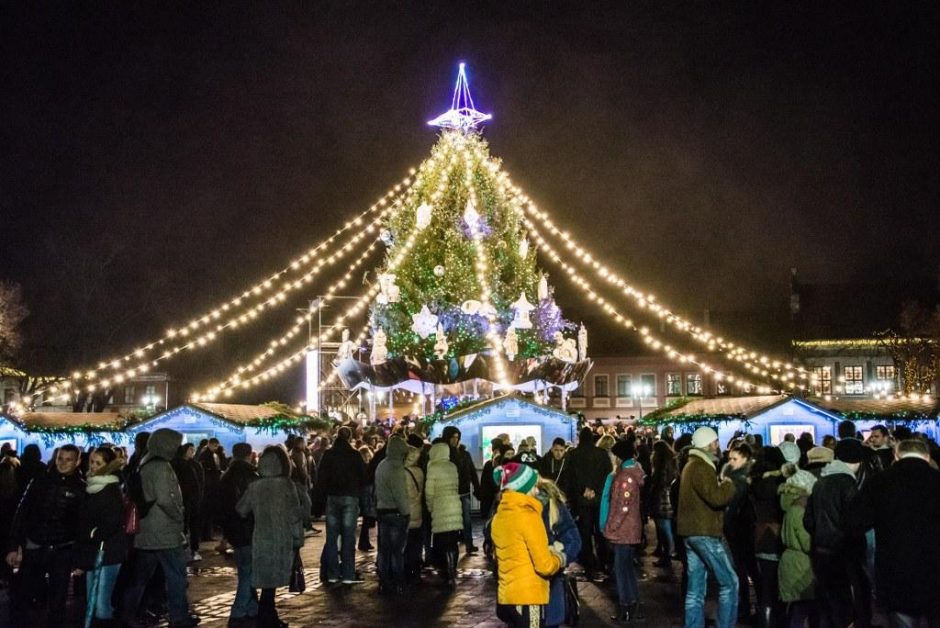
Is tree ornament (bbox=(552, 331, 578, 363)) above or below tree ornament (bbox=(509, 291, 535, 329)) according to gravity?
below

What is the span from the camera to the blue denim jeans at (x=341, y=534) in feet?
39.0

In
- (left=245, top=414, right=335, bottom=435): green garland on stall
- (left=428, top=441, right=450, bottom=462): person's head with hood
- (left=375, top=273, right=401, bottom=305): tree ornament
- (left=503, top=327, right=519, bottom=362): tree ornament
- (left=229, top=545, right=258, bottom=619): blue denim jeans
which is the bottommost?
(left=229, top=545, right=258, bottom=619): blue denim jeans

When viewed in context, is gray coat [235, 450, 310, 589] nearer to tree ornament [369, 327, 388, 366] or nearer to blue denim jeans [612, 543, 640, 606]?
Result: blue denim jeans [612, 543, 640, 606]

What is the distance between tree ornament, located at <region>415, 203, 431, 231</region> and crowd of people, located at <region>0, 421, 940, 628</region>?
19.5 meters

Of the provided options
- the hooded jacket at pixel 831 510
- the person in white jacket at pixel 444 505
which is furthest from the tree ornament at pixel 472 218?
the hooded jacket at pixel 831 510

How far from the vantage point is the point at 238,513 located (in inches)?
362

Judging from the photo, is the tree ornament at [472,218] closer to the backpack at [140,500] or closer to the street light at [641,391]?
the backpack at [140,500]

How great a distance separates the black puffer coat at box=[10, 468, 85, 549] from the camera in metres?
8.39

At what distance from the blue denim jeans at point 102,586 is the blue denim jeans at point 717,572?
5.07 metres

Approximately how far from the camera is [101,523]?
8.27 m

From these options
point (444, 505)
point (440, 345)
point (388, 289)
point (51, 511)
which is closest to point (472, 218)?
point (388, 289)

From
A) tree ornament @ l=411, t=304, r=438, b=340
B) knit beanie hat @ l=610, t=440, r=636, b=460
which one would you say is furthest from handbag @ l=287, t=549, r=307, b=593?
tree ornament @ l=411, t=304, r=438, b=340

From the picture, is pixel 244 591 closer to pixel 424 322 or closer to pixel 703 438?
pixel 703 438

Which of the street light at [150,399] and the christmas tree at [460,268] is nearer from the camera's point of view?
the christmas tree at [460,268]
